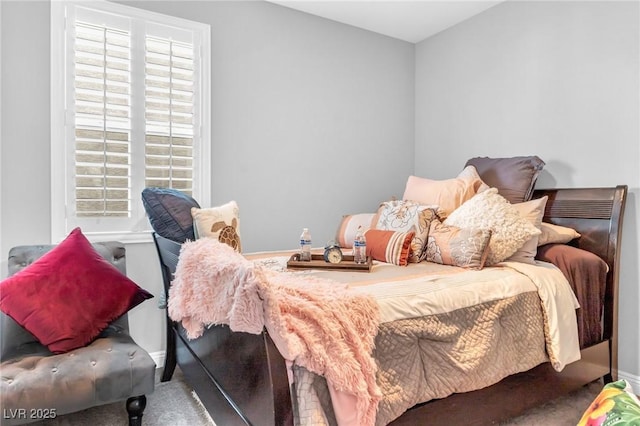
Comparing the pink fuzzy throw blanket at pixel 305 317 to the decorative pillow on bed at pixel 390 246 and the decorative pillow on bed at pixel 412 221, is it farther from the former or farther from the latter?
the decorative pillow on bed at pixel 412 221

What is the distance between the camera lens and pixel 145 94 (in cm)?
251

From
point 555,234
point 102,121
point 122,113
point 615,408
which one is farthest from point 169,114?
point 615,408

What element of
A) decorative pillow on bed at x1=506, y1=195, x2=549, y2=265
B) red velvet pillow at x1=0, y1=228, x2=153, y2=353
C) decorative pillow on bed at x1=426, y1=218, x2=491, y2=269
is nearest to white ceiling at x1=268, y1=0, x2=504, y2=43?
decorative pillow on bed at x1=506, y1=195, x2=549, y2=265

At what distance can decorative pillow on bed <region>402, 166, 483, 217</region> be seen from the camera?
2.53m

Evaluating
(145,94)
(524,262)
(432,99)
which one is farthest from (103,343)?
(432,99)

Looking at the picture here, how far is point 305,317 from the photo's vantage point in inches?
47.0

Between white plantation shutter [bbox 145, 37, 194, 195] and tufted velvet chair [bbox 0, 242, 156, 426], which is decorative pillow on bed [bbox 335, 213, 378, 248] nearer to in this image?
white plantation shutter [bbox 145, 37, 194, 195]

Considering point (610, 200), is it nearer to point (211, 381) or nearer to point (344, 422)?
point (344, 422)

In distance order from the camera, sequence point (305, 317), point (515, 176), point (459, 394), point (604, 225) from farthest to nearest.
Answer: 1. point (515, 176)
2. point (604, 225)
3. point (459, 394)
4. point (305, 317)

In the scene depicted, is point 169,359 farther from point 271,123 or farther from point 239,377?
point 271,123

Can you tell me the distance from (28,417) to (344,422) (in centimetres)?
125

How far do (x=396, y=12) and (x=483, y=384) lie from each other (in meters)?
2.72

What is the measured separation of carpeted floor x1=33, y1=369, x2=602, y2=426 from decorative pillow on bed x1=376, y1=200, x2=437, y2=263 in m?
0.94

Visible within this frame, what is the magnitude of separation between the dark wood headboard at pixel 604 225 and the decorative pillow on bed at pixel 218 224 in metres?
2.01
